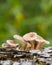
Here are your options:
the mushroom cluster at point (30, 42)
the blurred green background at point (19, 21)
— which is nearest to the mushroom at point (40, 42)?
the mushroom cluster at point (30, 42)

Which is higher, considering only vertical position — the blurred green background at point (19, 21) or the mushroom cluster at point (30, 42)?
the blurred green background at point (19, 21)

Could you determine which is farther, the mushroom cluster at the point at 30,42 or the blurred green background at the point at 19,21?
the blurred green background at the point at 19,21

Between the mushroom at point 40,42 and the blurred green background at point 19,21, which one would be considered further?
the blurred green background at point 19,21

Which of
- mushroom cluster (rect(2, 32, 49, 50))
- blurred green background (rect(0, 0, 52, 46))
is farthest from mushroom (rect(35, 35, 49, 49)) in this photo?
blurred green background (rect(0, 0, 52, 46))

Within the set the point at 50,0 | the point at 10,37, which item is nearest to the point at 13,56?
the point at 10,37

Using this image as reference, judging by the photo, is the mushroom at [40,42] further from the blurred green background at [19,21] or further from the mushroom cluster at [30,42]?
the blurred green background at [19,21]

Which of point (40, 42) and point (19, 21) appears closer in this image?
point (40, 42)

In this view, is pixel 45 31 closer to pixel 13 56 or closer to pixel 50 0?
pixel 50 0

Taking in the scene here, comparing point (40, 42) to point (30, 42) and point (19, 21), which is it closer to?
point (30, 42)

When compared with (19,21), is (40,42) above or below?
below

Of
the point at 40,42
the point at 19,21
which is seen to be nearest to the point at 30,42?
the point at 40,42

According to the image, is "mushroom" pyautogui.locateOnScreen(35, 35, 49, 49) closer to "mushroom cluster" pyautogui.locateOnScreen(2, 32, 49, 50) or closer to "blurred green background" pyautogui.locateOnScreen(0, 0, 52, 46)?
"mushroom cluster" pyautogui.locateOnScreen(2, 32, 49, 50)
